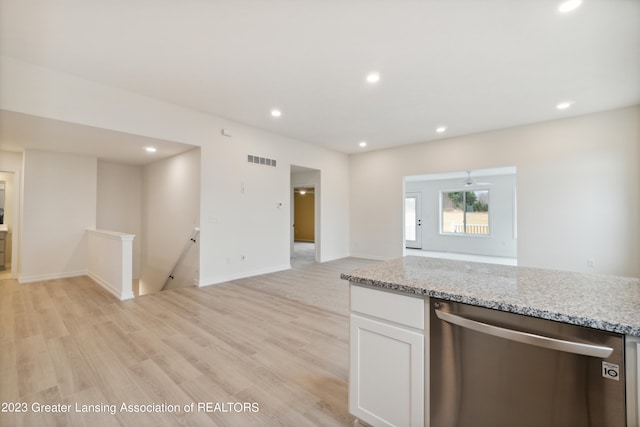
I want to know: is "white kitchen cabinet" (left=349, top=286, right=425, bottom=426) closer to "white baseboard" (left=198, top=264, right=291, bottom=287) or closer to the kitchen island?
the kitchen island

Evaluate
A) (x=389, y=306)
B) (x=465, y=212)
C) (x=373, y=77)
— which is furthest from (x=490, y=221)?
(x=389, y=306)

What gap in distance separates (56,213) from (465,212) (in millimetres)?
10954

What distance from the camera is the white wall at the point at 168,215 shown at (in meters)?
4.86

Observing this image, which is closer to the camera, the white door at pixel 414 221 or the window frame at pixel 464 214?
the window frame at pixel 464 214

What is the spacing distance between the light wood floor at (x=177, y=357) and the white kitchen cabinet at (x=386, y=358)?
318mm

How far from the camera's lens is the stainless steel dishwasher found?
2.94 feet

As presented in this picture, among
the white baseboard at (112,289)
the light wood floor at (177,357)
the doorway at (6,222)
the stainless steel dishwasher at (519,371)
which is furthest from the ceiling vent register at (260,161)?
the doorway at (6,222)

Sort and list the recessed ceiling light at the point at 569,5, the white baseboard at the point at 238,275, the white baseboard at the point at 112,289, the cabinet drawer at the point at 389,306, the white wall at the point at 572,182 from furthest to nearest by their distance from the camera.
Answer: the white baseboard at the point at 238,275 < the white wall at the point at 572,182 < the white baseboard at the point at 112,289 < the recessed ceiling light at the point at 569,5 < the cabinet drawer at the point at 389,306

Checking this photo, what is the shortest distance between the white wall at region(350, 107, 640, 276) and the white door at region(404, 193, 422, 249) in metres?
3.99

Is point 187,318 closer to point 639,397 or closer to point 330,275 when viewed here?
point 330,275

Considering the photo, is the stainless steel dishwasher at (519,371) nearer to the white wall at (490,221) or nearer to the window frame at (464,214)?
the white wall at (490,221)

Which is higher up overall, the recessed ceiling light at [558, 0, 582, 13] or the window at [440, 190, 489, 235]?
the recessed ceiling light at [558, 0, 582, 13]

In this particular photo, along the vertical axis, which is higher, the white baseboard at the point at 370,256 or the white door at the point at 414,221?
the white door at the point at 414,221

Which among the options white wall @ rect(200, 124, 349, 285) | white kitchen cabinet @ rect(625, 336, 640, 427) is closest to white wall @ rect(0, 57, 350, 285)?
white wall @ rect(200, 124, 349, 285)
